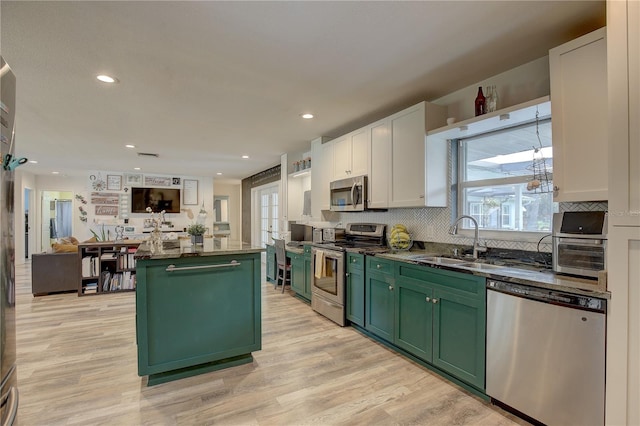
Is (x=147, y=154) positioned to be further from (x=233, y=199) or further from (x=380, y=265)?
(x=233, y=199)

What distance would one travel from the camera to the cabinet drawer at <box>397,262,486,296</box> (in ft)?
6.81

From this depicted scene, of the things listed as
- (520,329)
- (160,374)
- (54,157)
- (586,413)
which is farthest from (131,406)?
(54,157)

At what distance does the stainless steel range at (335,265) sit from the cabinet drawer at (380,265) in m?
0.31

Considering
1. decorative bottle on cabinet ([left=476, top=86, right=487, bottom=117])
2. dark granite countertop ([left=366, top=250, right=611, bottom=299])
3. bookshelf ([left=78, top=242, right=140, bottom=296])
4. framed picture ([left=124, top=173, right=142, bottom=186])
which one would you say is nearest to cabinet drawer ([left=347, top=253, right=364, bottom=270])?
dark granite countertop ([left=366, top=250, right=611, bottom=299])

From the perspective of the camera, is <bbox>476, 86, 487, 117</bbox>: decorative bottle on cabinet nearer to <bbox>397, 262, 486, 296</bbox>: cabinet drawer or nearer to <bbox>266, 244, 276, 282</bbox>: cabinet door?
<bbox>397, 262, 486, 296</bbox>: cabinet drawer

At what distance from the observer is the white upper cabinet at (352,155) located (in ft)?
11.7

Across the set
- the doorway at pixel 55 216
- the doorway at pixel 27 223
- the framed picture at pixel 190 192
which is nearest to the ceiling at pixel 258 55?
the framed picture at pixel 190 192

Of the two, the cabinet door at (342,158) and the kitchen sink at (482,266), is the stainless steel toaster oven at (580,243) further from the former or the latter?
the cabinet door at (342,158)

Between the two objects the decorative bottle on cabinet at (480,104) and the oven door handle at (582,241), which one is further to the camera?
the decorative bottle on cabinet at (480,104)

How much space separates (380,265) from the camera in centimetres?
293

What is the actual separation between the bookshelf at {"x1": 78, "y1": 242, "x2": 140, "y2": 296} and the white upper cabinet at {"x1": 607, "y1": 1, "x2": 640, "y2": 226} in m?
5.68

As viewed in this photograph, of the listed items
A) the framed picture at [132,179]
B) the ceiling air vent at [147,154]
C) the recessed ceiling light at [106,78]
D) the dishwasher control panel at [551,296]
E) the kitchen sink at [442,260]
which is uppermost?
the recessed ceiling light at [106,78]

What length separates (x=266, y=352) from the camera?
2.83m

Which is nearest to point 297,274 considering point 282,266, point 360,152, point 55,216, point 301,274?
point 301,274
